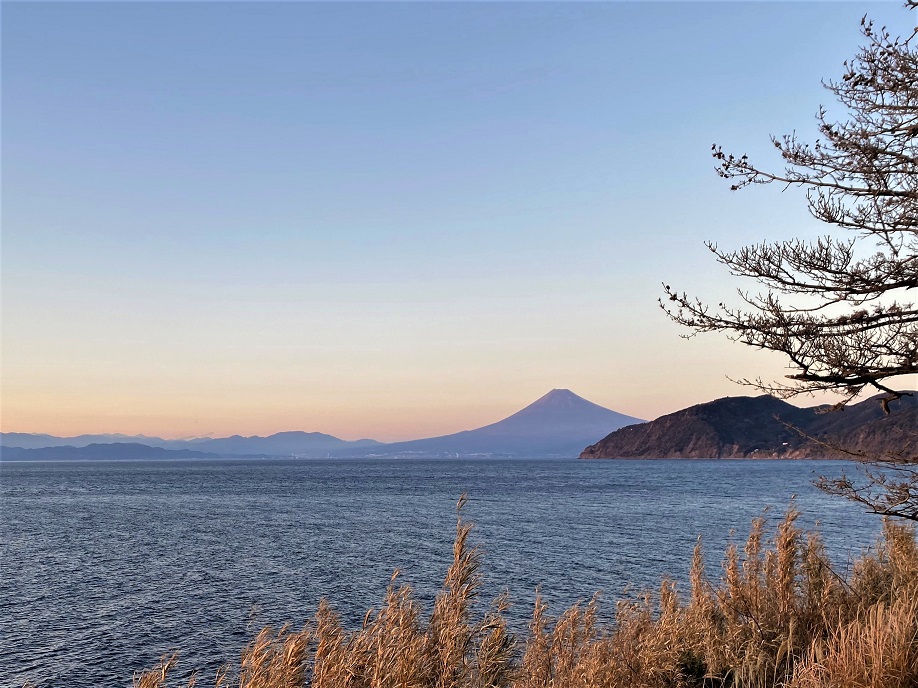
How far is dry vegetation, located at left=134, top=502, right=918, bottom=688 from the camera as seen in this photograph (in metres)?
7.76

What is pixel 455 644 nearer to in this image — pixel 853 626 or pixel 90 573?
pixel 853 626

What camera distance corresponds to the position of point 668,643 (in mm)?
10570

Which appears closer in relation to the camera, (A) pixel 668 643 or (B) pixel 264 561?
(A) pixel 668 643

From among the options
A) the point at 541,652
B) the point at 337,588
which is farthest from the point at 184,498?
the point at 541,652

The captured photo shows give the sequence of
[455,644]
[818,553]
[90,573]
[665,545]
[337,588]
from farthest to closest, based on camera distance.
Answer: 1. [665,545]
2. [90,573]
3. [337,588]
4. [818,553]
5. [455,644]

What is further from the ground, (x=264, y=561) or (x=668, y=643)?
(x=668, y=643)

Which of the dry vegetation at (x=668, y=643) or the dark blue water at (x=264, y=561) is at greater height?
the dry vegetation at (x=668, y=643)

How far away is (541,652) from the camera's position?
35.5 ft

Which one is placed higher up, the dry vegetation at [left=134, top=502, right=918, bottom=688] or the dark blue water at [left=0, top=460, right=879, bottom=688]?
the dry vegetation at [left=134, top=502, right=918, bottom=688]

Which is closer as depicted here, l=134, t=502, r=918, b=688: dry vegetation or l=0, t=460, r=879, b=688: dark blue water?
l=134, t=502, r=918, b=688: dry vegetation

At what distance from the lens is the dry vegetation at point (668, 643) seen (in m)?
7.76

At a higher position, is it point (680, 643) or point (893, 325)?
point (893, 325)

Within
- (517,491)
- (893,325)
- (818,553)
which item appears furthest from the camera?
(517,491)

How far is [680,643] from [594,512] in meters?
55.1
